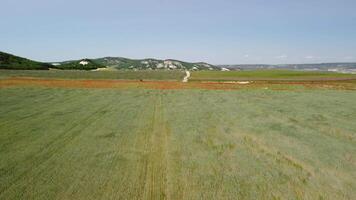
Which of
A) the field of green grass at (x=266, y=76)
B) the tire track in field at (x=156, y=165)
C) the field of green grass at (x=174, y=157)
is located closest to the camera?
the tire track in field at (x=156, y=165)

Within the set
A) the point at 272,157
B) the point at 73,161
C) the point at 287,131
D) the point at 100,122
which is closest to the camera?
the point at 73,161

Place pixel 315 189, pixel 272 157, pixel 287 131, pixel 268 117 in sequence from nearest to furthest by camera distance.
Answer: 1. pixel 315 189
2. pixel 272 157
3. pixel 287 131
4. pixel 268 117

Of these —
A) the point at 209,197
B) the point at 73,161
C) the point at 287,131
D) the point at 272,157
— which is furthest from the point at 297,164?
the point at 73,161

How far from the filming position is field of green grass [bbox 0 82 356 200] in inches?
311

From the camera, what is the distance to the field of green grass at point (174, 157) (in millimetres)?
7895

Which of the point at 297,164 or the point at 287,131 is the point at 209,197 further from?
the point at 287,131

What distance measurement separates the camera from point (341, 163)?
10422mm

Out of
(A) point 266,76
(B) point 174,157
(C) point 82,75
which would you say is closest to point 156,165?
(B) point 174,157

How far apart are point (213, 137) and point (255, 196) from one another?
629 cm

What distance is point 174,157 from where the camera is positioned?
35.1 ft

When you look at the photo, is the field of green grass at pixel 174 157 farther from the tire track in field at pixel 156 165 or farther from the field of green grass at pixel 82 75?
the field of green grass at pixel 82 75

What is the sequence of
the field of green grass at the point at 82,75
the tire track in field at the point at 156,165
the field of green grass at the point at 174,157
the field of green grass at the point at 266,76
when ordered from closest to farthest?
the tire track in field at the point at 156,165
the field of green grass at the point at 174,157
the field of green grass at the point at 82,75
the field of green grass at the point at 266,76

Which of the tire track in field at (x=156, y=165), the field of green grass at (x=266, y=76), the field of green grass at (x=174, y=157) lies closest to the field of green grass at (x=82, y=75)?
the field of green grass at (x=266, y=76)

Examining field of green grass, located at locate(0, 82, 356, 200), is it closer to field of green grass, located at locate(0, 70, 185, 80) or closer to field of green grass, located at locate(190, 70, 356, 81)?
field of green grass, located at locate(0, 70, 185, 80)
